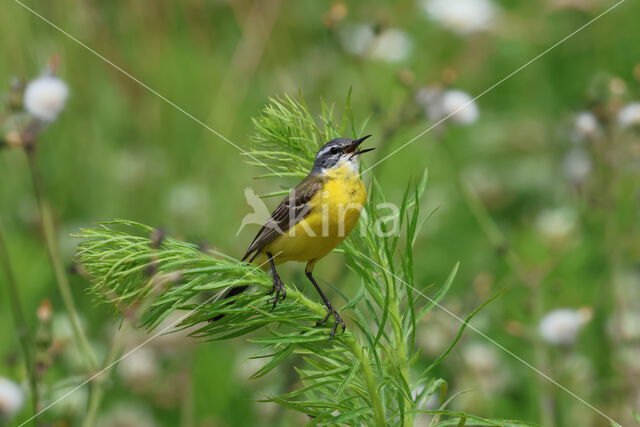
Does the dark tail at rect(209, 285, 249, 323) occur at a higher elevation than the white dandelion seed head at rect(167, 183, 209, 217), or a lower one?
lower

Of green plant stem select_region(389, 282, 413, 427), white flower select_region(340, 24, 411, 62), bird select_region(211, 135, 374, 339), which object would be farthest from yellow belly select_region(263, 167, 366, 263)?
white flower select_region(340, 24, 411, 62)

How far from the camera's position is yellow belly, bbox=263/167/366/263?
1041 millimetres

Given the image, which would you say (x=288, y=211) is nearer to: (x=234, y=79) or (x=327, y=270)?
(x=327, y=270)

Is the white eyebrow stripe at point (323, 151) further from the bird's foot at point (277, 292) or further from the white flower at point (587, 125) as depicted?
the white flower at point (587, 125)

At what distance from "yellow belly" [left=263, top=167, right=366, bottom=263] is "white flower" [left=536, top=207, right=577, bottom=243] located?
69.3 inches

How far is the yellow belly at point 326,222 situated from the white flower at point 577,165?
156cm

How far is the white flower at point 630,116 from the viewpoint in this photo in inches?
82.5

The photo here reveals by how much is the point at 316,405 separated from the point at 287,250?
0.39 m

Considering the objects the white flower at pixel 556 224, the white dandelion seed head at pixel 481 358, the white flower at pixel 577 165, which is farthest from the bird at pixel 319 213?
the white flower at pixel 556 224

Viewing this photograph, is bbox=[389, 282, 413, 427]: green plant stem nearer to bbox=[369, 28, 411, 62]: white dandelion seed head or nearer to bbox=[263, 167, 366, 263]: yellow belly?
bbox=[263, 167, 366, 263]: yellow belly

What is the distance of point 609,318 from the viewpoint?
260 centimetres

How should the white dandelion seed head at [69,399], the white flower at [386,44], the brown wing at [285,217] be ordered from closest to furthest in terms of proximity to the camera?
the brown wing at [285,217], the white dandelion seed head at [69,399], the white flower at [386,44]

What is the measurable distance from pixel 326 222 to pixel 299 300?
261 mm

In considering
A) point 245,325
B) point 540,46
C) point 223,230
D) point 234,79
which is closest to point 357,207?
point 245,325
